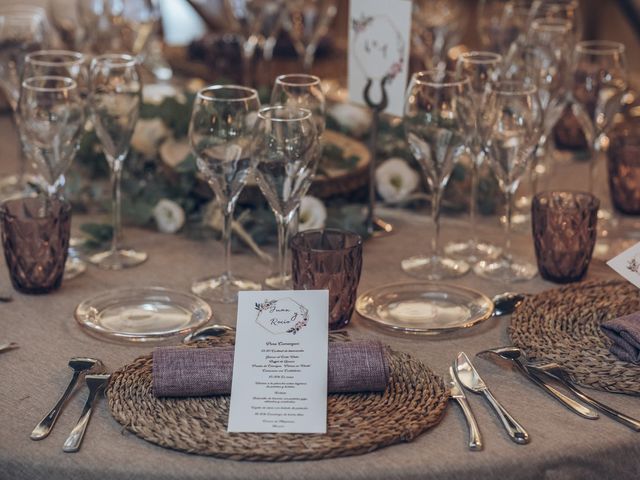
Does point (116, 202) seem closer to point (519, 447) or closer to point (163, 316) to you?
point (163, 316)

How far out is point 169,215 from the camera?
178 centimetres

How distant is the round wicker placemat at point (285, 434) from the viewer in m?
1.05

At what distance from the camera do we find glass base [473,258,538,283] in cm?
159

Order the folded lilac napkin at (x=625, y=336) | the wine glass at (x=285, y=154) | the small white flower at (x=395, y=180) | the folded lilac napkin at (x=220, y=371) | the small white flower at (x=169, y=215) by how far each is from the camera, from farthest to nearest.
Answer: the small white flower at (x=395, y=180) → the small white flower at (x=169, y=215) → the wine glass at (x=285, y=154) → the folded lilac napkin at (x=625, y=336) → the folded lilac napkin at (x=220, y=371)

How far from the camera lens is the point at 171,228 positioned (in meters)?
1.79

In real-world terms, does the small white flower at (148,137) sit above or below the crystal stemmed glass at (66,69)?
below

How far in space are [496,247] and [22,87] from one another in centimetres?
79

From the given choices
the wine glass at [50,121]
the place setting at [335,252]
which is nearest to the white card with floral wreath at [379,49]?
the place setting at [335,252]

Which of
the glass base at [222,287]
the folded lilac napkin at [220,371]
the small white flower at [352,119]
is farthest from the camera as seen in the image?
the small white flower at [352,119]

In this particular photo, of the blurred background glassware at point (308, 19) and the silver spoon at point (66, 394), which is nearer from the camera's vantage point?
the silver spoon at point (66, 394)

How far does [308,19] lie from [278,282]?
1.04m

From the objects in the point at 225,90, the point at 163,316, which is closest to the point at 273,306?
the point at 163,316

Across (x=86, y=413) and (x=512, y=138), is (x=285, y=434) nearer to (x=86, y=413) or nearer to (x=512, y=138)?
(x=86, y=413)

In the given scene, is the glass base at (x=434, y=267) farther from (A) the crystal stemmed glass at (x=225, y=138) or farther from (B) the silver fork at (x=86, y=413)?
(B) the silver fork at (x=86, y=413)
